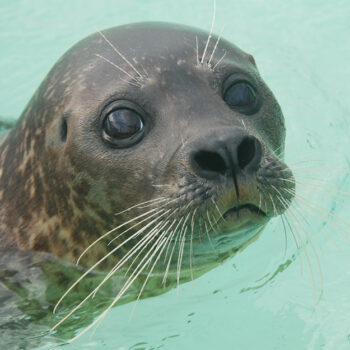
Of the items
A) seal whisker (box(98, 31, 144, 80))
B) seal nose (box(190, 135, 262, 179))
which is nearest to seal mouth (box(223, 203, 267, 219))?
seal nose (box(190, 135, 262, 179))

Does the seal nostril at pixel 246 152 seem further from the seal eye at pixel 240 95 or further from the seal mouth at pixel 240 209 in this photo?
the seal eye at pixel 240 95

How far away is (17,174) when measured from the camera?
322 cm

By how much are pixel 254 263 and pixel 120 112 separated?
1754mm

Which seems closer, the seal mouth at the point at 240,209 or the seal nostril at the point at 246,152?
the seal nostril at the point at 246,152

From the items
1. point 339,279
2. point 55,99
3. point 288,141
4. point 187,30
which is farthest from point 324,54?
point 55,99

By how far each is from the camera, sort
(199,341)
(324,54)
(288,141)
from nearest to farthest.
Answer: (199,341), (288,141), (324,54)

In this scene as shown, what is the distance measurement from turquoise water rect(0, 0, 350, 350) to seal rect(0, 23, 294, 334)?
19.6 inches

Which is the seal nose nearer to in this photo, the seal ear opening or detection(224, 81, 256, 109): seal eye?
detection(224, 81, 256, 109): seal eye

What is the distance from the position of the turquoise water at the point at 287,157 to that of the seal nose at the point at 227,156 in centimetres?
57

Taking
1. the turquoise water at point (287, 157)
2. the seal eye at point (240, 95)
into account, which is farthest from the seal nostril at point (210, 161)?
the turquoise water at point (287, 157)

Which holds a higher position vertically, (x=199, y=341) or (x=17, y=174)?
(x=17, y=174)

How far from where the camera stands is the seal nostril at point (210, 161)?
240 centimetres

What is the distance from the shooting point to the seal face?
2500 mm

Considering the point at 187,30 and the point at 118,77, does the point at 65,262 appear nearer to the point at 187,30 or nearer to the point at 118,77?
the point at 118,77
